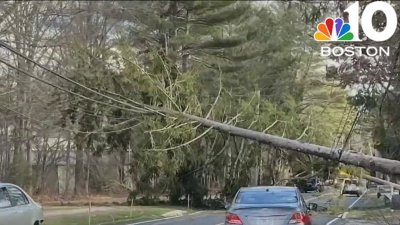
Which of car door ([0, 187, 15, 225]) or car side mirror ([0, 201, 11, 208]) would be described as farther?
car side mirror ([0, 201, 11, 208])

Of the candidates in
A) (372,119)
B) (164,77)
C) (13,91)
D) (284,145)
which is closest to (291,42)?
(164,77)

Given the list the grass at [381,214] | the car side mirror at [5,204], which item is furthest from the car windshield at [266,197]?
the car side mirror at [5,204]

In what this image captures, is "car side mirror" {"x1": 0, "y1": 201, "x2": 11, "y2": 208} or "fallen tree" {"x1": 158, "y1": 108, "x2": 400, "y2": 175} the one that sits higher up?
"fallen tree" {"x1": 158, "y1": 108, "x2": 400, "y2": 175}

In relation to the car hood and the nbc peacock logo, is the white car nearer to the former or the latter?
the car hood

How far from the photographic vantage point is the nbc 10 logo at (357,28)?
9.65 metres

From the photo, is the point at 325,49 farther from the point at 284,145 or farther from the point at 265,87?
the point at 265,87

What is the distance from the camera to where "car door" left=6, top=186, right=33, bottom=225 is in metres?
13.2

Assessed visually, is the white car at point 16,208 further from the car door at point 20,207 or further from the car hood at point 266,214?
the car hood at point 266,214

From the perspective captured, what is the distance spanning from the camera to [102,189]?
47.3 m

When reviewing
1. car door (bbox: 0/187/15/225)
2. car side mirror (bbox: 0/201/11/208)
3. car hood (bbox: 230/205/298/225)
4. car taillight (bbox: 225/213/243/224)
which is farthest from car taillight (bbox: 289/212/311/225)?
car side mirror (bbox: 0/201/11/208)

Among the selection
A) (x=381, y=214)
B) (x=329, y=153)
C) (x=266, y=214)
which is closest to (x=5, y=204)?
(x=266, y=214)

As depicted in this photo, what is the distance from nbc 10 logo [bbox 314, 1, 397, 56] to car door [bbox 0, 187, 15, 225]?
22.6 feet

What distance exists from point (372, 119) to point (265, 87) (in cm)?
2443

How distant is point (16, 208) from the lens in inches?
523
